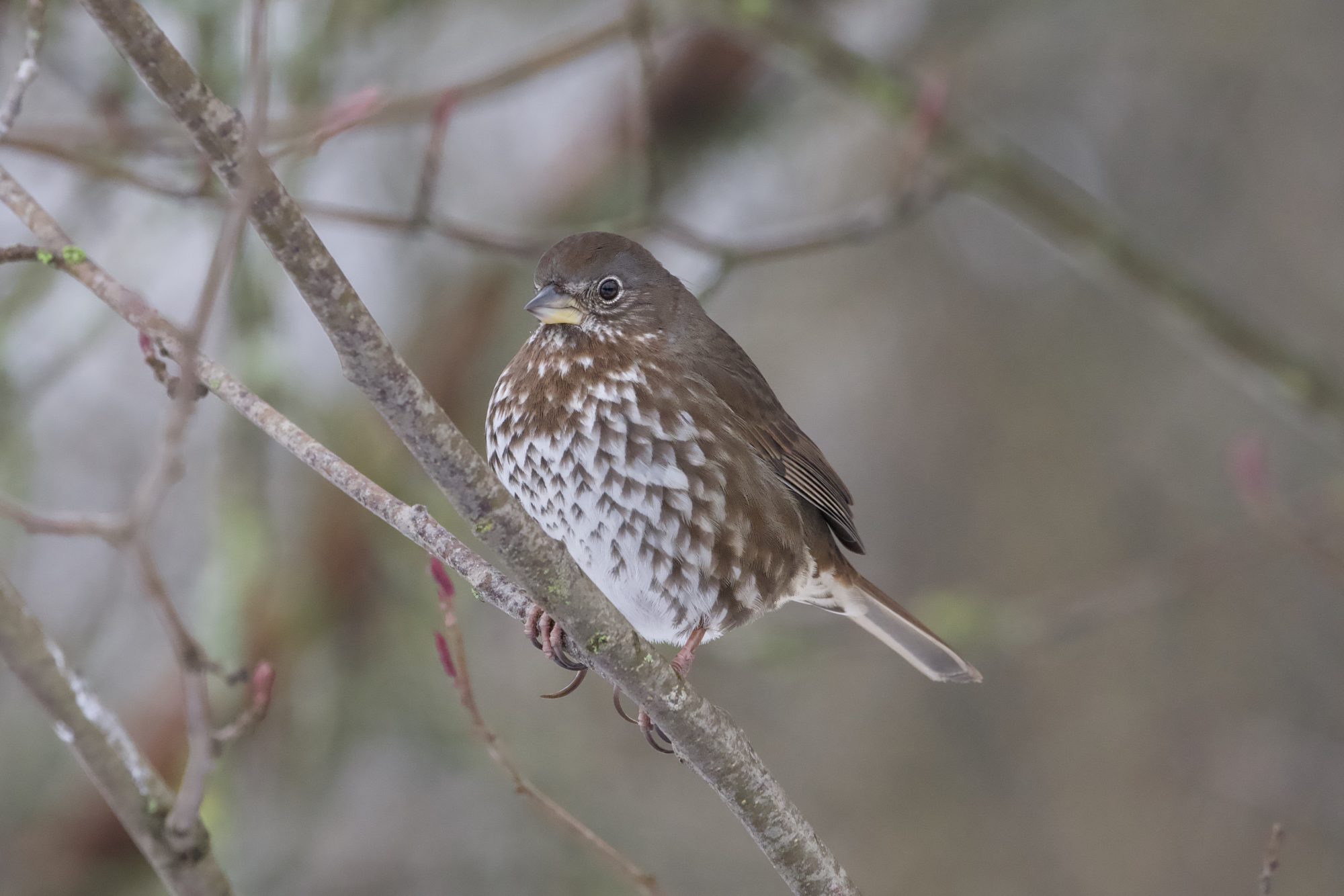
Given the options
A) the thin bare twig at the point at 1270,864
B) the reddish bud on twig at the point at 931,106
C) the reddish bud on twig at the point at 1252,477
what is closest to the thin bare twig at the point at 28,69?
the reddish bud on twig at the point at 931,106

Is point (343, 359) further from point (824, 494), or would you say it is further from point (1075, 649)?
point (1075, 649)

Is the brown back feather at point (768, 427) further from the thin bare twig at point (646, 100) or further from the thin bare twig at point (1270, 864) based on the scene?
the thin bare twig at point (1270, 864)

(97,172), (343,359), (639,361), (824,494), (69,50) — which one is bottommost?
(343,359)

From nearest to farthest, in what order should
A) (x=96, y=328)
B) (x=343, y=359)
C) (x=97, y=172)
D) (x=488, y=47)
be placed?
(x=343, y=359), (x=97, y=172), (x=96, y=328), (x=488, y=47)

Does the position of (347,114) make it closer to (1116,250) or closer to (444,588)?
(444,588)

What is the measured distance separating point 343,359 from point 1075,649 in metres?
6.70

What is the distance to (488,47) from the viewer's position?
6.48m

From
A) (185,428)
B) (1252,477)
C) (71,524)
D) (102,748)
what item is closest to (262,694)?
(102,748)

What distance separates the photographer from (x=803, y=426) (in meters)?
8.48

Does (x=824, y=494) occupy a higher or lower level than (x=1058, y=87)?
lower

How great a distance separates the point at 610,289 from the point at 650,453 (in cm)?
57

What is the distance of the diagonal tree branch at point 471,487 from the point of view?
1.90 m

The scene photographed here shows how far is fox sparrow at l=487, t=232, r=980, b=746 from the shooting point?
3.56 meters

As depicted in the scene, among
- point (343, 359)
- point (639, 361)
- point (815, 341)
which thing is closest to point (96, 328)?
point (639, 361)
